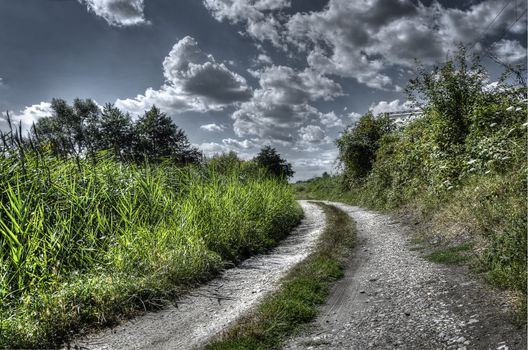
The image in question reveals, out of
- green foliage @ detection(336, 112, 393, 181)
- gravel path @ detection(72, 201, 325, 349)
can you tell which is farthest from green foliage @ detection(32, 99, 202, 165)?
gravel path @ detection(72, 201, 325, 349)

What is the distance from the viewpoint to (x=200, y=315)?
14.9ft

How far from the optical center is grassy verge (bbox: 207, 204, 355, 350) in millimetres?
3609

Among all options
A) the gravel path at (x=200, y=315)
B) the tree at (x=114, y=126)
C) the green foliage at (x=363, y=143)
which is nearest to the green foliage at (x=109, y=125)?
the tree at (x=114, y=126)

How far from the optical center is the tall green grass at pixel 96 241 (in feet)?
13.6

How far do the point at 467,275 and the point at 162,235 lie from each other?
4.56 metres

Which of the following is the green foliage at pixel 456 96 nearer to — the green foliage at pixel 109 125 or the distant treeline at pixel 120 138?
the distant treeline at pixel 120 138

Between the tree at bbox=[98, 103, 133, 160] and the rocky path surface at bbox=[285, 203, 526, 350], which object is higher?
the tree at bbox=[98, 103, 133, 160]

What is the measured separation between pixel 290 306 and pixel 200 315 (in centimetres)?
114

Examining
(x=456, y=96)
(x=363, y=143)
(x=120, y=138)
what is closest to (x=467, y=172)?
(x=456, y=96)

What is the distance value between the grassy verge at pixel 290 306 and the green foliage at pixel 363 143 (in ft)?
51.8

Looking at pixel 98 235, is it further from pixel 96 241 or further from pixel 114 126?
pixel 114 126

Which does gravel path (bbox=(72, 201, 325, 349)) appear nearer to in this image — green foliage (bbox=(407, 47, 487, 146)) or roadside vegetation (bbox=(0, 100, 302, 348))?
roadside vegetation (bbox=(0, 100, 302, 348))

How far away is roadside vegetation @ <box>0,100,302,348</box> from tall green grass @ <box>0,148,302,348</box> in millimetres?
17

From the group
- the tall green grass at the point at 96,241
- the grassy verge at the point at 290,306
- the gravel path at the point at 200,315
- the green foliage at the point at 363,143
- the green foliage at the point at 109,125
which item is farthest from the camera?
the green foliage at the point at 109,125
